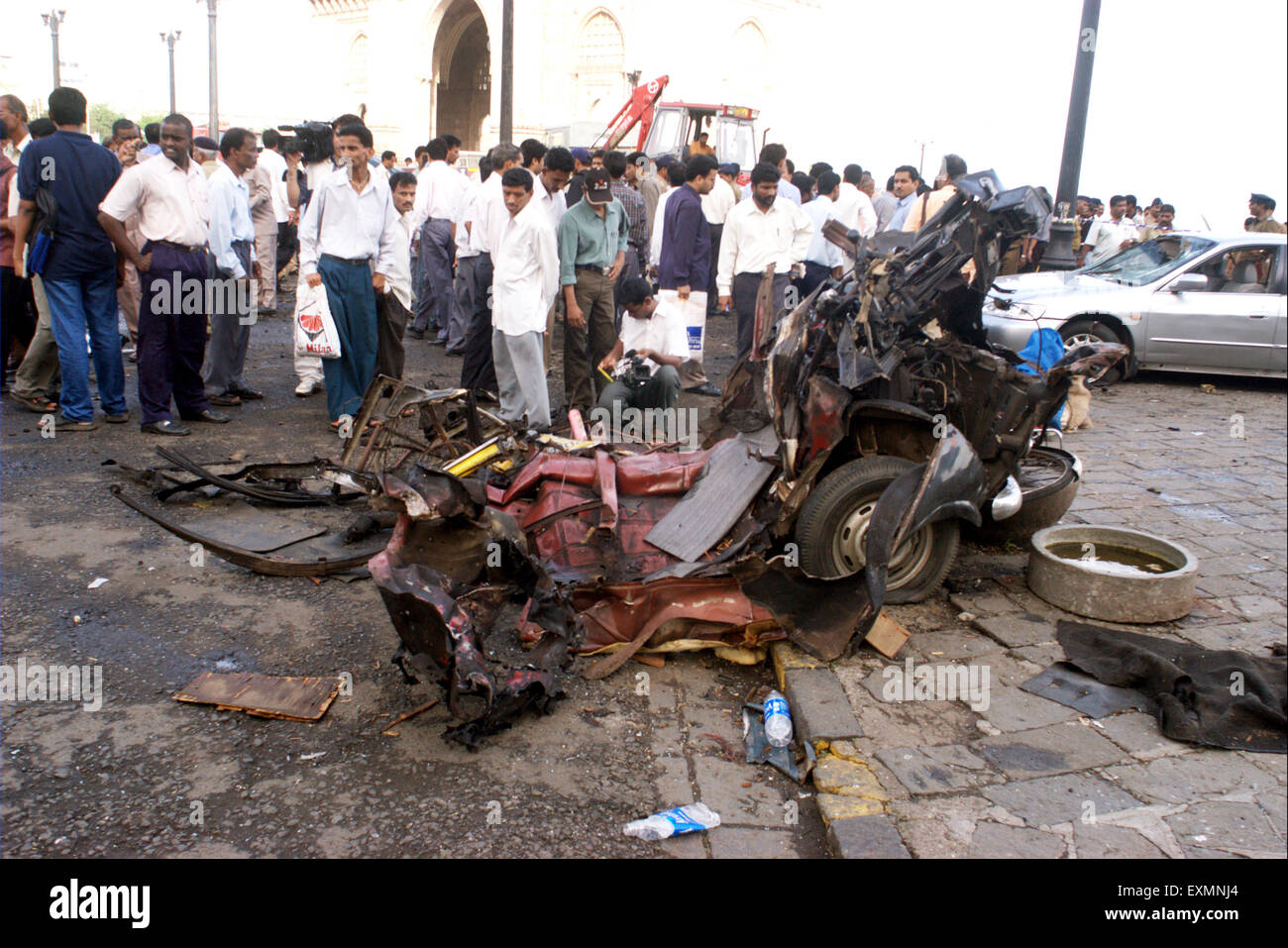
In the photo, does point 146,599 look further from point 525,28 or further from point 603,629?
point 525,28

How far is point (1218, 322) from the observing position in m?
10.5

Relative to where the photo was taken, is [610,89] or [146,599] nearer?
[146,599]

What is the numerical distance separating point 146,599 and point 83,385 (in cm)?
330

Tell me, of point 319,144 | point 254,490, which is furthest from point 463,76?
point 254,490

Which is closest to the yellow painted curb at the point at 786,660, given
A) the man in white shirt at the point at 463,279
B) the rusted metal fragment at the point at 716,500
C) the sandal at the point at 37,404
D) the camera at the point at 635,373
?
the rusted metal fragment at the point at 716,500

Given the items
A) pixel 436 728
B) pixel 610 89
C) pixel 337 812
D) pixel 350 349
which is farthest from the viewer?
pixel 610 89

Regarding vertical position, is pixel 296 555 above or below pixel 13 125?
below

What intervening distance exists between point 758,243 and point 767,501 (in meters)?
4.84

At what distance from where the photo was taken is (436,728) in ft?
11.6

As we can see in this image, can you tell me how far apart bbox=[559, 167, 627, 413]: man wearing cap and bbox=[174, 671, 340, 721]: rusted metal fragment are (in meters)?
4.32

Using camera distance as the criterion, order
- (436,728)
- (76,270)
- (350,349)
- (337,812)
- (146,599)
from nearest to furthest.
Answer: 1. (337,812)
2. (436,728)
3. (146,599)
4. (76,270)
5. (350,349)

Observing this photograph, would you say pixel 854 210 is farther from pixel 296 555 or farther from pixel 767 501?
pixel 296 555

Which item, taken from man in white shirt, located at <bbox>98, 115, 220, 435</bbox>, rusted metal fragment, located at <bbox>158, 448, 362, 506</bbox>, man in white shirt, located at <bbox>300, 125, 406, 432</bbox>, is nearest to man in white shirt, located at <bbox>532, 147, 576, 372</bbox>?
man in white shirt, located at <bbox>300, 125, 406, 432</bbox>
